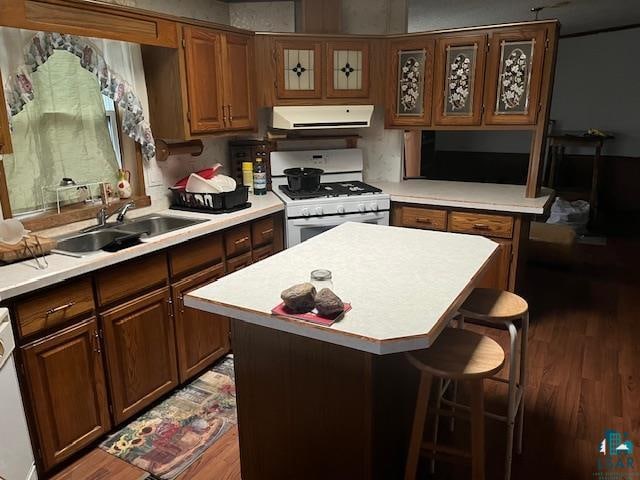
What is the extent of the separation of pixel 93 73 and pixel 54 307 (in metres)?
1.34

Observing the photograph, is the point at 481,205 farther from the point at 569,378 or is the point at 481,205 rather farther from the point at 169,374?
the point at 169,374

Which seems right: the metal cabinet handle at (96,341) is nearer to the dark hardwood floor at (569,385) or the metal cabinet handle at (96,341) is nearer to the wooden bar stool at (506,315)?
the dark hardwood floor at (569,385)

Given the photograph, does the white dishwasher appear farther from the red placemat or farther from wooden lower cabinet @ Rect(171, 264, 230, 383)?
the red placemat

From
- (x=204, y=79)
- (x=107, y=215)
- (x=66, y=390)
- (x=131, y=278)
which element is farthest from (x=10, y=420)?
(x=204, y=79)

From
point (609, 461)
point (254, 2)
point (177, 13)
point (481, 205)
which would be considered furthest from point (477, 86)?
point (609, 461)

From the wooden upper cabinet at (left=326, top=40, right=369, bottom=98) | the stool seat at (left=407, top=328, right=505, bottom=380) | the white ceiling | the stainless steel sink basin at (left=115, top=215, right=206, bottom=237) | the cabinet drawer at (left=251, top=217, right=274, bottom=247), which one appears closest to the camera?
the stool seat at (left=407, top=328, right=505, bottom=380)

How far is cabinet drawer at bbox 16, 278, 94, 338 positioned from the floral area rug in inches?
27.3

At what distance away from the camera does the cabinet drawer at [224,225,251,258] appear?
9.46 ft

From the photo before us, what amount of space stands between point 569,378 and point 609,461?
0.73 metres

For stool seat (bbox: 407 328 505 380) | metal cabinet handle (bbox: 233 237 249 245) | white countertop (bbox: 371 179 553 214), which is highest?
white countertop (bbox: 371 179 553 214)

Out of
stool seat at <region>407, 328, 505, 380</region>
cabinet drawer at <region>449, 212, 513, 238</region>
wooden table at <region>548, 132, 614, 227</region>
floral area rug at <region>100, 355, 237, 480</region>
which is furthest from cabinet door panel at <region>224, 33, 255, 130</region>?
wooden table at <region>548, 132, 614, 227</region>

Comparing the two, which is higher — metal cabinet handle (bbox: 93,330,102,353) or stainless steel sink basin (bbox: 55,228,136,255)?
stainless steel sink basin (bbox: 55,228,136,255)

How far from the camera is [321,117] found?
11.7 ft

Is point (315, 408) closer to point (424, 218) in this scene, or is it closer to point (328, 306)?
point (328, 306)
